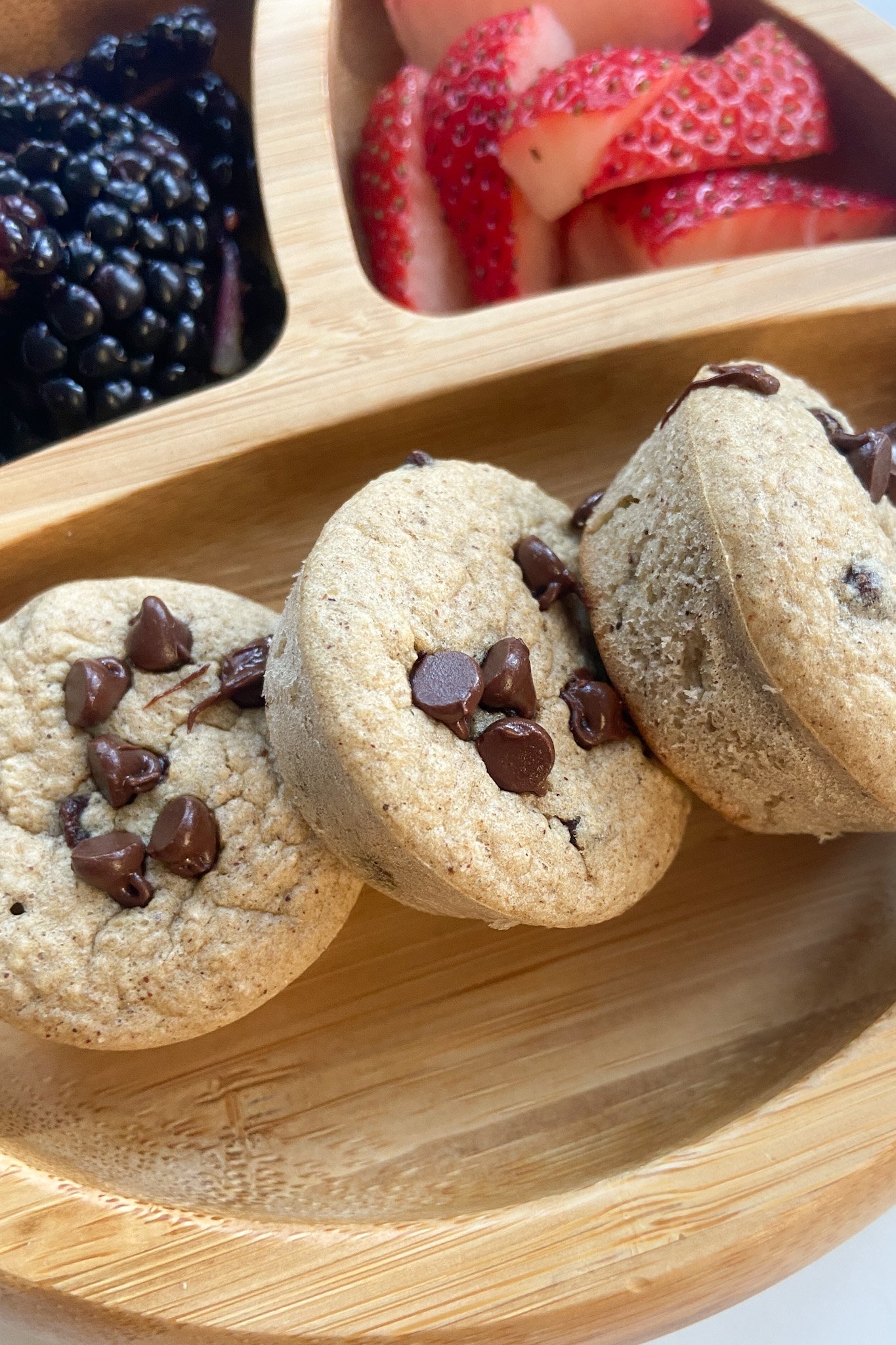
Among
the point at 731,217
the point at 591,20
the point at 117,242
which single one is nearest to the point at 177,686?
the point at 117,242

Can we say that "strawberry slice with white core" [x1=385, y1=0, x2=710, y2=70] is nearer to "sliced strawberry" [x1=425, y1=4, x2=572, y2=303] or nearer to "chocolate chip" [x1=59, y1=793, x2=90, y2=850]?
"sliced strawberry" [x1=425, y1=4, x2=572, y2=303]

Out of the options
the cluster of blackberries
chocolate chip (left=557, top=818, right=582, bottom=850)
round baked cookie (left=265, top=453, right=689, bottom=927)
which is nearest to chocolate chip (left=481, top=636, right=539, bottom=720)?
round baked cookie (left=265, top=453, right=689, bottom=927)

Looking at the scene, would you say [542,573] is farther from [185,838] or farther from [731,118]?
[731,118]

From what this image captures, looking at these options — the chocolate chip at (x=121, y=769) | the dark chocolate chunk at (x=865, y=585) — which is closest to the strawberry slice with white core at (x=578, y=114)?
the dark chocolate chunk at (x=865, y=585)

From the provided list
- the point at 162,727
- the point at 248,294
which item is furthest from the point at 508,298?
the point at 162,727

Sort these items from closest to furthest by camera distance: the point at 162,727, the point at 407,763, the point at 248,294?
the point at 407,763 → the point at 162,727 → the point at 248,294

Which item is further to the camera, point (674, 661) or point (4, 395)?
point (4, 395)

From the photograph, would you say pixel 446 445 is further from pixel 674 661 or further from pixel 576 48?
pixel 576 48

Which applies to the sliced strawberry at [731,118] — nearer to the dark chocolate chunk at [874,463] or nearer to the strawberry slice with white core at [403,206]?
the strawberry slice with white core at [403,206]
